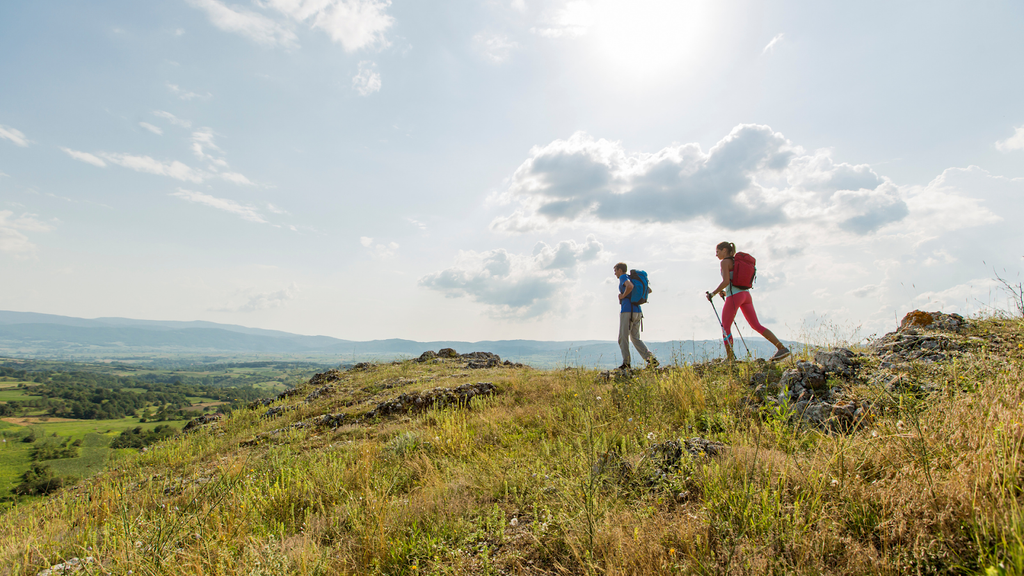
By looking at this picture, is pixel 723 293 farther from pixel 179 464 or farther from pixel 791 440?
pixel 179 464

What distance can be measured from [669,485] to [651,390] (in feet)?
10.5

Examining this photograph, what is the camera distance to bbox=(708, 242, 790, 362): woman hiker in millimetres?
7492

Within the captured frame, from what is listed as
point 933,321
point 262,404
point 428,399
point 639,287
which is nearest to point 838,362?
point 933,321

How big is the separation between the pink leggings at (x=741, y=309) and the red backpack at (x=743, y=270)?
195mm

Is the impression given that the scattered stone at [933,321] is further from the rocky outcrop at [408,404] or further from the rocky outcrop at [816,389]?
the rocky outcrop at [408,404]

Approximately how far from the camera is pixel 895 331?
6730 millimetres

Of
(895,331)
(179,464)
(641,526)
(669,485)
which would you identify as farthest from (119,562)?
(895,331)

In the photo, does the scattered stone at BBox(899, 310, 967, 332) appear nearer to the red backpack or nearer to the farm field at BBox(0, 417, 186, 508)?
the red backpack

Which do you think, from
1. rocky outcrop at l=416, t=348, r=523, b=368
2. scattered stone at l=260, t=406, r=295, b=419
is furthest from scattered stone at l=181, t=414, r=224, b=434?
rocky outcrop at l=416, t=348, r=523, b=368

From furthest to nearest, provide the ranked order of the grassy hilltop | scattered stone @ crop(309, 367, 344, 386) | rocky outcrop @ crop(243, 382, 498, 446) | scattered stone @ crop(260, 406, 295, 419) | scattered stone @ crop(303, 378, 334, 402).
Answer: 1. scattered stone @ crop(309, 367, 344, 386)
2. scattered stone @ crop(303, 378, 334, 402)
3. scattered stone @ crop(260, 406, 295, 419)
4. rocky outcrop @ crop(243, 382, 498, 446)
5. the grassy hilltop

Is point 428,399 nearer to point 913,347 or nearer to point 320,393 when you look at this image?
point 320,393

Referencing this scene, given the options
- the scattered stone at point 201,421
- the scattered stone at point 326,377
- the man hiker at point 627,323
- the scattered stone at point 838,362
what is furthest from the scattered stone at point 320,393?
the scattered stone at point 838,362

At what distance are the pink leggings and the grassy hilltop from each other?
1572 millimetres

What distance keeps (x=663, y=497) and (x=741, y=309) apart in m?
5.80
